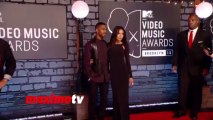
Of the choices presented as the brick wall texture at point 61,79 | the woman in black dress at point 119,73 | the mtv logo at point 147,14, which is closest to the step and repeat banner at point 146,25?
the mtv logo at point 147,14

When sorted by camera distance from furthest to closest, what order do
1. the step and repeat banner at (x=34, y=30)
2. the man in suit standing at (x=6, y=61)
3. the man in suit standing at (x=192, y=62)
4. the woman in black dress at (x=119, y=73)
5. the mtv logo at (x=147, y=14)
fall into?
the mtv logo at (x=147, y=14) → the man in suit standing at (x=192, y=62) → the step and repeat banner at (x=34, y=30) → the woman in black dress at (x=119, y=73) → the man in suit standing at (x=6, y=61)

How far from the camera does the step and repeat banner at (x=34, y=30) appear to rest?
3.69 metres

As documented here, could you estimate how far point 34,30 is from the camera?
3861 mm

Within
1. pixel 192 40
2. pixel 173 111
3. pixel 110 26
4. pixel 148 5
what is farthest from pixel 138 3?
pixel 173 111

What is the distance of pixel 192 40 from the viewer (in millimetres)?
3852

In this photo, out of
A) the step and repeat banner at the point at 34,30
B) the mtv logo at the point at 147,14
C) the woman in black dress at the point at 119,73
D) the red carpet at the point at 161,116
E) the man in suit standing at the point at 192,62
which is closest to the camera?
the woman in black dress at the point at 119,73

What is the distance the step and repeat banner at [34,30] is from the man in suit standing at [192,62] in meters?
1.68

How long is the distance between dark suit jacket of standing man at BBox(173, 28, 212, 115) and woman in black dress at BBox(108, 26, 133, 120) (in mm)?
906

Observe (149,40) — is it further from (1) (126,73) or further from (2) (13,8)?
(2) (13,8)

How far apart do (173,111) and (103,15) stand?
1841mm

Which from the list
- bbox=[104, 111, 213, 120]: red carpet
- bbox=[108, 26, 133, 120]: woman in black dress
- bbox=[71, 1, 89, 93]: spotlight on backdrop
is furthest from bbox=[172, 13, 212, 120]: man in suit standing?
bbox=[71, 1, 89, 93]: spotlight on backdrop
